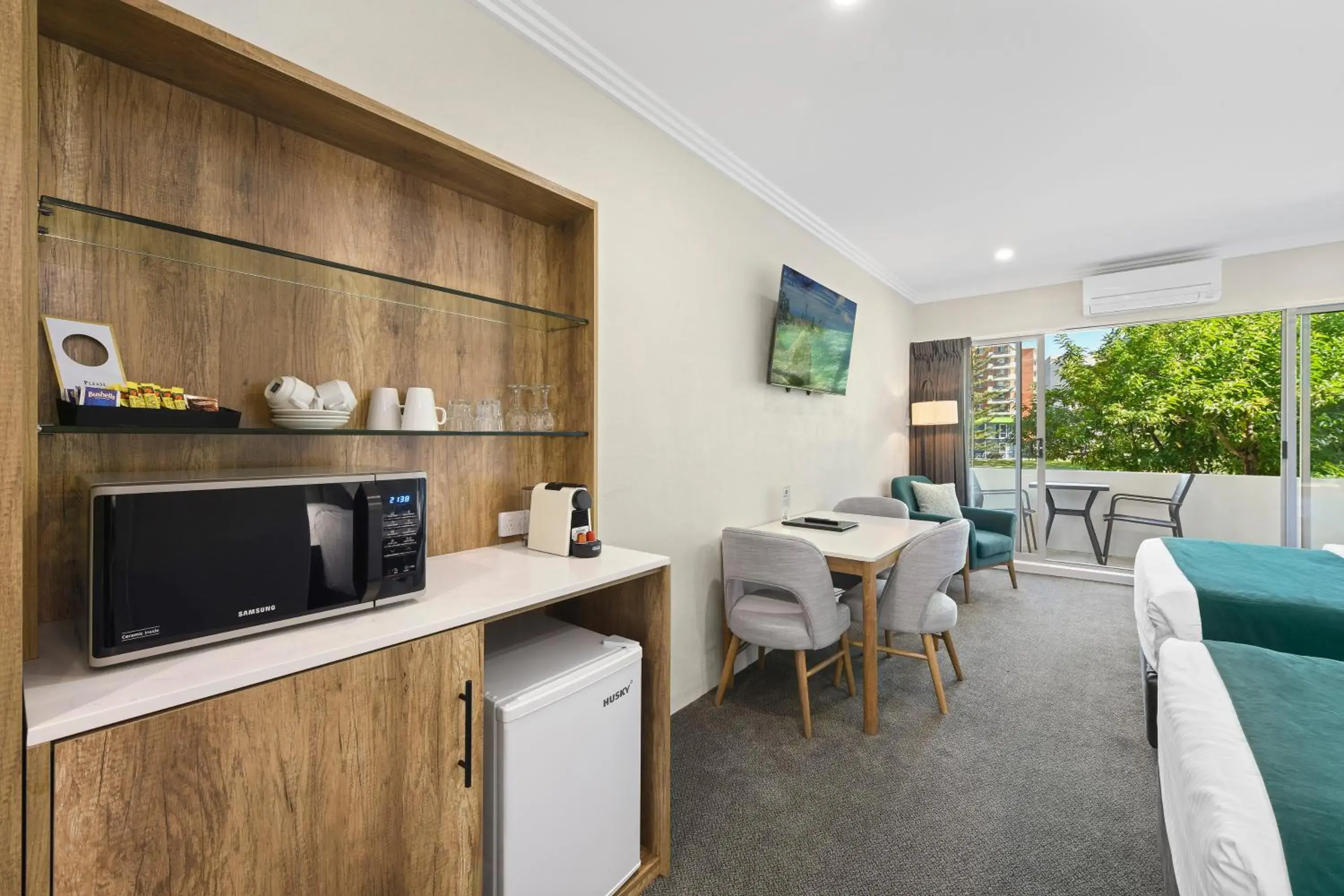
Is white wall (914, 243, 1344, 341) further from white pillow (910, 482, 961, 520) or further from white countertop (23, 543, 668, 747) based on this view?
white countertop (23, 543, 668, 747)

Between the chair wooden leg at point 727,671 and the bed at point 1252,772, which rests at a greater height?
the bed at point 1252,772

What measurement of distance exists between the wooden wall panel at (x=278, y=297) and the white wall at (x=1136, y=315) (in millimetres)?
4753

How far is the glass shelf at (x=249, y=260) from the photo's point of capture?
3.54 ft

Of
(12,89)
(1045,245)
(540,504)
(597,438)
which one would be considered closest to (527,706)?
(540,504)

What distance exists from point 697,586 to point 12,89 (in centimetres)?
252

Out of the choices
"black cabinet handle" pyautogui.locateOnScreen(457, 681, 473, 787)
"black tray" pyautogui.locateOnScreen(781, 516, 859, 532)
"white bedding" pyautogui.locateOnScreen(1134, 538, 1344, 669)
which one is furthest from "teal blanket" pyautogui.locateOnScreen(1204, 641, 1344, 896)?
"black tray" pyautogui.locateOnScreen(781, 516, 859, 532)

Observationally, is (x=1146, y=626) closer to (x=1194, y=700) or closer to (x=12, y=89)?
(x=1194, y=700)

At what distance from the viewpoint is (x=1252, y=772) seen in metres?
1.09

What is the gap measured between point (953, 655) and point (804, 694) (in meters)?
0.95

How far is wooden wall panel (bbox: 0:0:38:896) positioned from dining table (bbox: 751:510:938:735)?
86.6 inches

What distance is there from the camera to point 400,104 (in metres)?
1.65

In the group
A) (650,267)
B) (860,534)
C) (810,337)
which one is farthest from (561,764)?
(810,337)

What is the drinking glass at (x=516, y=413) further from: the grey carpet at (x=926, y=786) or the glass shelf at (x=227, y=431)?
the grey carpet at (x=926, y=786)

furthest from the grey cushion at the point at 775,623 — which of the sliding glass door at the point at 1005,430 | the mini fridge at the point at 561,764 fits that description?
the sliding glass door at the point at 1005,430
